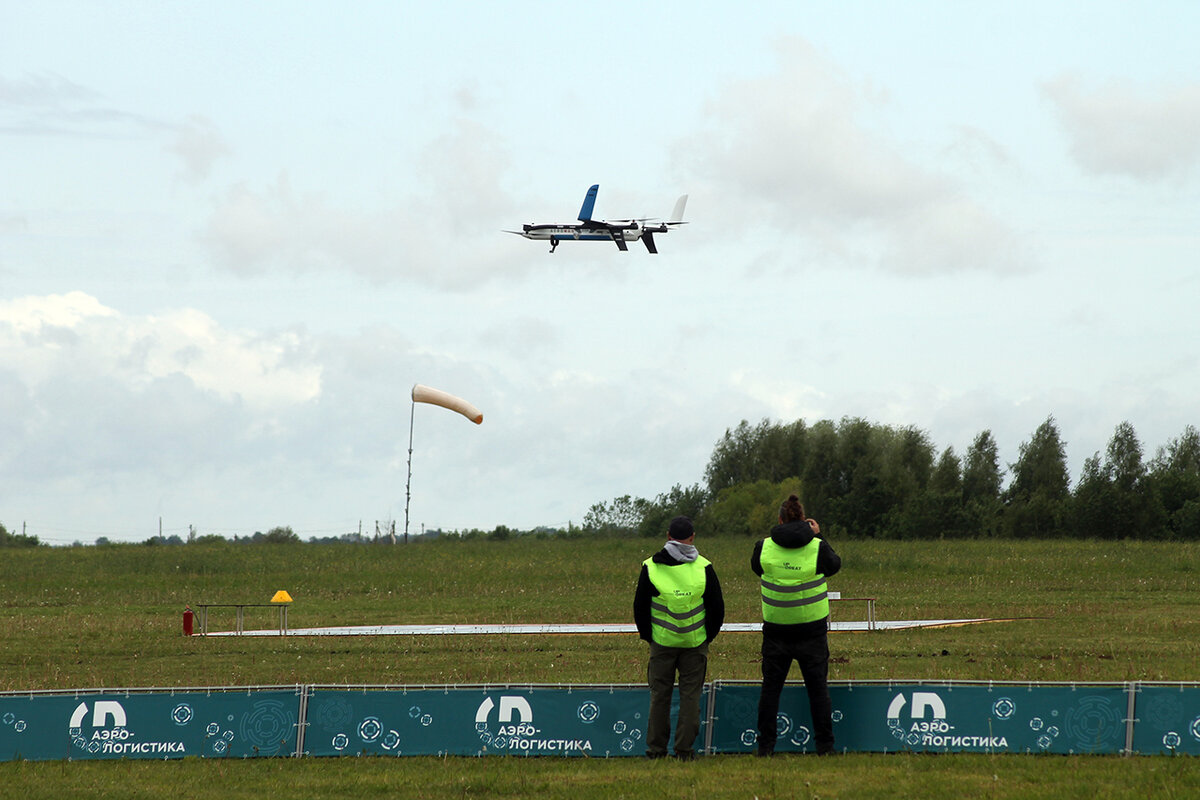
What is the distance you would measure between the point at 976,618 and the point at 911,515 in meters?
56.1

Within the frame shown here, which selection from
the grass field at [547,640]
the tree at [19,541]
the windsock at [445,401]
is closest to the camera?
the grass field at [547,640]

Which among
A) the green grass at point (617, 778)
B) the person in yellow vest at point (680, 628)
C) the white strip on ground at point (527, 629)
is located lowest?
the green grass at point (617, 778)

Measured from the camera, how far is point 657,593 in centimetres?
1078

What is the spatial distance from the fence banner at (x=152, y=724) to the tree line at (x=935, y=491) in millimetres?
57677

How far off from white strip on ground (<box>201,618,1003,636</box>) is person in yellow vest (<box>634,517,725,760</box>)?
32.4ft

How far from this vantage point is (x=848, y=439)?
297ft

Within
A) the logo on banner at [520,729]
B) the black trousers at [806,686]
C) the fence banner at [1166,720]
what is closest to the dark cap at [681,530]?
the black trousers at [806,686]

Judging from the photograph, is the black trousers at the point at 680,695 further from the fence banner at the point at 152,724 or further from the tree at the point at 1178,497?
the tree at the point at 1178,497

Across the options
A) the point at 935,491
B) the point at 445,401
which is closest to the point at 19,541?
the point at 445,401

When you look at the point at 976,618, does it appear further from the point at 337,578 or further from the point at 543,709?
the point at 337,578

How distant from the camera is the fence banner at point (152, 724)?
10.9 metres

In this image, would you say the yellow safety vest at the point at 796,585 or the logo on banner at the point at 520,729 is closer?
the yellow safety vest at the point at 796,585

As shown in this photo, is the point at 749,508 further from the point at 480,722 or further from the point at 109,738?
the point at 109,738

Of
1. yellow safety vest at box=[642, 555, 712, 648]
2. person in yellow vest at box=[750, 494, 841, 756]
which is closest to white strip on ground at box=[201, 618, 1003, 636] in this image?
person in yellow vest at box=[750, 494, 841, 756]
